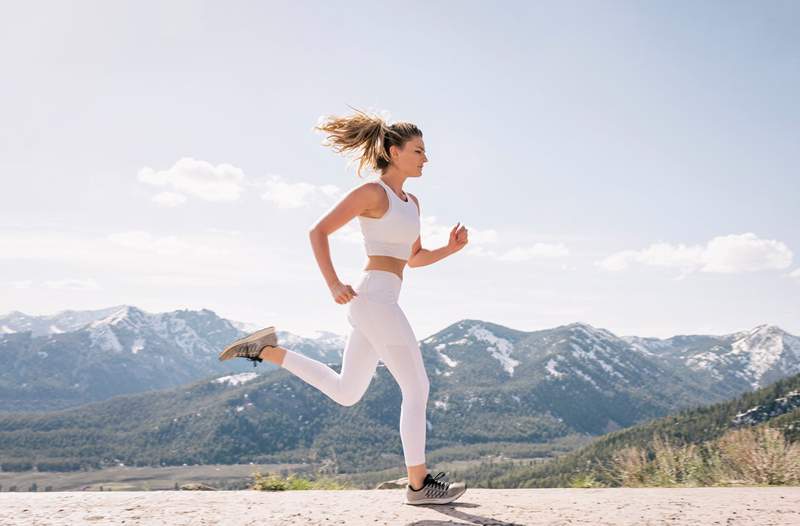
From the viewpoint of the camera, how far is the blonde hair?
5.49 metres

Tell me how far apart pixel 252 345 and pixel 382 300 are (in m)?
1.34

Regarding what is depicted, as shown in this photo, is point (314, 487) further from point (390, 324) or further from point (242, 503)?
point (390, 324)

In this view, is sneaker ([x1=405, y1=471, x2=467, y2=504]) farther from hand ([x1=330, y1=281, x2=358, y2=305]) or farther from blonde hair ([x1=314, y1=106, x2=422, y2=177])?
blonde hair ([x1=314, y1=106, x2=422, y2=177])

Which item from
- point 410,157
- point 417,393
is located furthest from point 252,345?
point 410,157

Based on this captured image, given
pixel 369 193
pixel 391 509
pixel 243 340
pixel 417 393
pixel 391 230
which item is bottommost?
pixel 391 509

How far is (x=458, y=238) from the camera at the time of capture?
5965 mm

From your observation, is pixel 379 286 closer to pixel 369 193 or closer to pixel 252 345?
pixel 369 193

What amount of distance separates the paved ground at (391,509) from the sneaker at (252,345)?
1289 millimetres

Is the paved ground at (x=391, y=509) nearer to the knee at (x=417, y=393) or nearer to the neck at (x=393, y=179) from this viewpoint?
the knee at (x=417, y=393)

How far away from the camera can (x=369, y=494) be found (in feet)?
19.7

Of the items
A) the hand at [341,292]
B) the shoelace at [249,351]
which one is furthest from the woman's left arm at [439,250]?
the shoelace at [249,351]

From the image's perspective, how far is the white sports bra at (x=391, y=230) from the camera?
5.07 metres

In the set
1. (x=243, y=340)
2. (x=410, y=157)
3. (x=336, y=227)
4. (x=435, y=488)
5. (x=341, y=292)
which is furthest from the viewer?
(x=410, y=157)

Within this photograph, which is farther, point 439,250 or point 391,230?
point 439,250
